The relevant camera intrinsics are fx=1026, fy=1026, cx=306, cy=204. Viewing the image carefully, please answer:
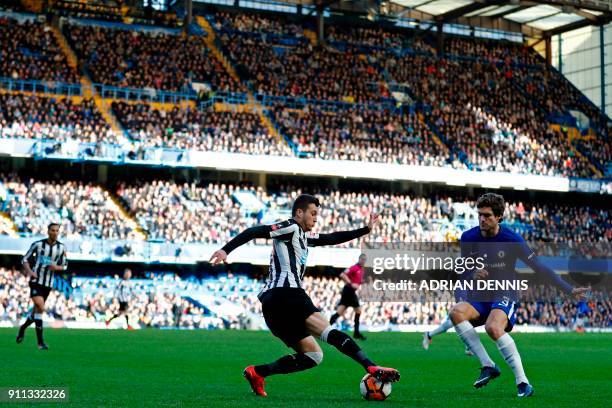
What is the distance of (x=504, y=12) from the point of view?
6538 centimetres

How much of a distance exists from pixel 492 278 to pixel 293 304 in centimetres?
230

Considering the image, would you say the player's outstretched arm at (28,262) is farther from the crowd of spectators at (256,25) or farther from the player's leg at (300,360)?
the crowd of spectators at (256,25)

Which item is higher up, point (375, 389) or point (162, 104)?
point (162, 104)

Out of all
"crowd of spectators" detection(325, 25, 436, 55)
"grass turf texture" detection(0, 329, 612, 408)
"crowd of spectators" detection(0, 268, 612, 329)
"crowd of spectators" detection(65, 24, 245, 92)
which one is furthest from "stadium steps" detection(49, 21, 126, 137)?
"grass turf texture" detection(0, 329, 612, 408)

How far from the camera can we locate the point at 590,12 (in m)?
61.4

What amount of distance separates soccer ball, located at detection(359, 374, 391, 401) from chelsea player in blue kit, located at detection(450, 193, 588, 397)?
140cm

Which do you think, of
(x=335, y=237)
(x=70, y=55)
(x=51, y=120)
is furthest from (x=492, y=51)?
(x=335, y=237)

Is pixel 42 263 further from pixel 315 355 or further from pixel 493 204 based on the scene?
pixel 493 204

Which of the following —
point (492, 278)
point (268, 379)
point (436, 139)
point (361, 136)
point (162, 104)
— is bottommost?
point (268, 379)

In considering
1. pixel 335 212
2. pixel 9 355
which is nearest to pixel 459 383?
pixel 9 355

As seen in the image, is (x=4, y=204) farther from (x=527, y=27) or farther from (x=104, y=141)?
(x=527, y=27)

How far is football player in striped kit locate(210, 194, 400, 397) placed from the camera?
1043 cm

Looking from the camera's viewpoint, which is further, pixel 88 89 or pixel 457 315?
pixel 88 89

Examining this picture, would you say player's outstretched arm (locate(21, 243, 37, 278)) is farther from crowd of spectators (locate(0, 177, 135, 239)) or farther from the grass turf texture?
crowd of spectators (locate(0, 177, 135, 239))
